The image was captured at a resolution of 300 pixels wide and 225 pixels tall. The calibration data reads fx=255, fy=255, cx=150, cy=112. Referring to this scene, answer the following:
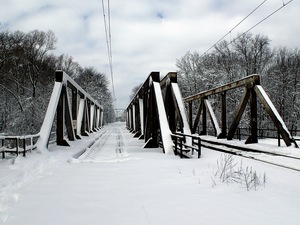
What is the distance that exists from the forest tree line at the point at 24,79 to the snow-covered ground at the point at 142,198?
23.9 m

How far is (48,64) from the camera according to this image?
36469 millimetres

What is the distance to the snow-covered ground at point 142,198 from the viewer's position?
3570 mm

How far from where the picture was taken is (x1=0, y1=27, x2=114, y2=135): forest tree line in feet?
91.3

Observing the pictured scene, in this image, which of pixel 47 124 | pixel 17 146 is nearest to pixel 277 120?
Answer: pixel 47 124

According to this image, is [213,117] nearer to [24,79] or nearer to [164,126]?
[164,126]

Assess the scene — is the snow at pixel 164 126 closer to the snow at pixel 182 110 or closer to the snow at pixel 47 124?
the snow at pixel 182 110

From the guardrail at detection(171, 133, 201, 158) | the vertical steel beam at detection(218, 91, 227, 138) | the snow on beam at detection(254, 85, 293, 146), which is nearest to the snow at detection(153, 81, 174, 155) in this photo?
the guardrail at detection(171, 133, 201, 158)

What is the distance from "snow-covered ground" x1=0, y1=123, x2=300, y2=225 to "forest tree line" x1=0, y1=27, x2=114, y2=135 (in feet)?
78.4

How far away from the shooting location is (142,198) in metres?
4.45

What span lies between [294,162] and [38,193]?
7388 millimetres

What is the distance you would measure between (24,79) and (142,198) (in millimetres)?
34049

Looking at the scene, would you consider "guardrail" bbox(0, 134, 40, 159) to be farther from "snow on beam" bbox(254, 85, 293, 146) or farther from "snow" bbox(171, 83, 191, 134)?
"snow on beam" bbox(254, 85, 293, 146)

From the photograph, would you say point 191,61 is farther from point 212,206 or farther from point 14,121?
point 212,206

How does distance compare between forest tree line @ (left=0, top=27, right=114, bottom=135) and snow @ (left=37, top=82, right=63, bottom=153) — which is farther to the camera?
forest tree line @ (left=0, top=27, right=114, bottom=135)
